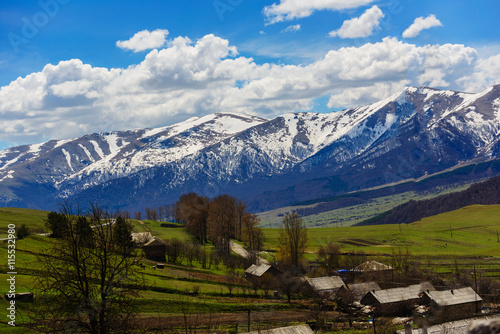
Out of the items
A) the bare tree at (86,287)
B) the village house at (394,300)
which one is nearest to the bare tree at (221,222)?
the village house at (394,300)

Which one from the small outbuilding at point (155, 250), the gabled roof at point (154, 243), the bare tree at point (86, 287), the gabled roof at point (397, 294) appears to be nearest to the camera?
the bare tree at point (86, 287)

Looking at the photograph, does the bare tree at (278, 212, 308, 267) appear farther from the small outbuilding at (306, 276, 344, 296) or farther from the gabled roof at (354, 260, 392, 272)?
the small outbuilding at (306, 276, 344, 296)

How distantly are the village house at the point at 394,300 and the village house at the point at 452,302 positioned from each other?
2.41 meters

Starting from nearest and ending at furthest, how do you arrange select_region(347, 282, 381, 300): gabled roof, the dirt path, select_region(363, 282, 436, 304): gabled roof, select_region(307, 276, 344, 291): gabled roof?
the dirt path → select_region(363, 282, 436, 304): gabled roof → select_region(347, 282, 381, 300): gabled roof → select_region(307, 276, 344, 291): gabled roof

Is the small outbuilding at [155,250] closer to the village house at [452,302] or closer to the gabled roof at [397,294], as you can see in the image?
the gabled roof at [397,294]

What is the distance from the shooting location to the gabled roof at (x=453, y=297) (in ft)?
266

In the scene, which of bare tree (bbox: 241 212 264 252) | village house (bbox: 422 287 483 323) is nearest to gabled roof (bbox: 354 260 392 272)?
village house (bbox: 422 287 483 323)

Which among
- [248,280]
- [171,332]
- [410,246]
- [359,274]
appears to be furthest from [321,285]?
[410,246]

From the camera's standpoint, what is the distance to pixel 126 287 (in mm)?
30281

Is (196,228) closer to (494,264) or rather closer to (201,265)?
(201,265)

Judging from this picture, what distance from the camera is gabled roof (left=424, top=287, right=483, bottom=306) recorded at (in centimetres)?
8111

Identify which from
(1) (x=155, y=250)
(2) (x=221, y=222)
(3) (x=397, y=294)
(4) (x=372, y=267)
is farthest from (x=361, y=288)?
(2) (x=221, y=222)

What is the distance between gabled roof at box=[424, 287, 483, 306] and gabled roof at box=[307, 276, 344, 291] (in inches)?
757

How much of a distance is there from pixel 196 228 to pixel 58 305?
428ft
